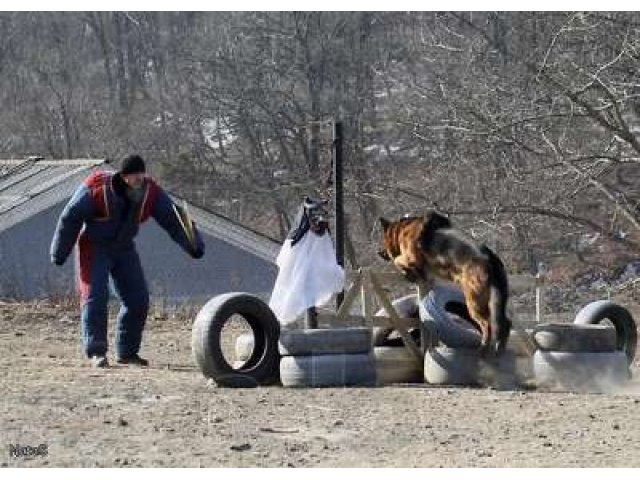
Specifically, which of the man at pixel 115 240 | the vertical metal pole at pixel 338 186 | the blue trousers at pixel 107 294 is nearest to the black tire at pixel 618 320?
the vertical metal pole at pixel 338 186

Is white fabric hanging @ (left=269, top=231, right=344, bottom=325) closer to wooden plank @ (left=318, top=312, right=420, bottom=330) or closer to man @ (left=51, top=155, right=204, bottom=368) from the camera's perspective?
wooden plank @ (left=318, top=312, right=420, bottom=330)

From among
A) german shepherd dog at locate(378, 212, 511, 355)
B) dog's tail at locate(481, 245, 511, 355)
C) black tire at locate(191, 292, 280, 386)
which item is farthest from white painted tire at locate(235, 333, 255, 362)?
dog's tail at locate(481, 245, 511, 355)

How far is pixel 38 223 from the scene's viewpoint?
22.2m

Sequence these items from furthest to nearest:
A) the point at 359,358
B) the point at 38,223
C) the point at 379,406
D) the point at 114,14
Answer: the point at 114,14 < the point at 38,223 < the point at 359,358 < the point at 379,406

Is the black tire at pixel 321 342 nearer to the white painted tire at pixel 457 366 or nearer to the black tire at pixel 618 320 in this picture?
the white painted tire at pixel 457 366

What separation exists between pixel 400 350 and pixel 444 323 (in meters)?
0.41

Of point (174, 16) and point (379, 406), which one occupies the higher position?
point (174, 16)

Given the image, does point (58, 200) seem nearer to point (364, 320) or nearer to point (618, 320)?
point (618, 320)

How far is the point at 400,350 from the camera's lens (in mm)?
9680

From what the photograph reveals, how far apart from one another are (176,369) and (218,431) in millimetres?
2634

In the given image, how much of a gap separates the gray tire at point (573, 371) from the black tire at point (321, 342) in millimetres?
1261

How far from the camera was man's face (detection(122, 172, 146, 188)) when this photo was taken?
31.6ft
